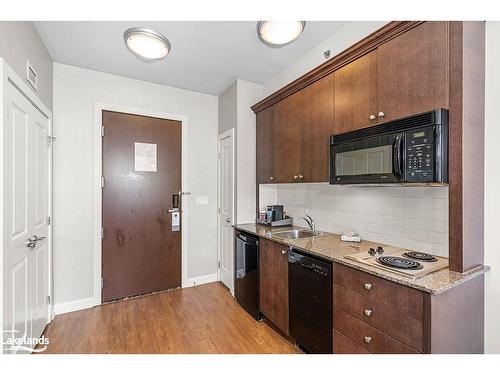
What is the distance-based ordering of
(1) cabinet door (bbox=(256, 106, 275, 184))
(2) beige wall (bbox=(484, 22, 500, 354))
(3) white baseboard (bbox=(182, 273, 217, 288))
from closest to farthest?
1. (2) beige wall (bbox=(484, 22, 500, 354))
2. (1) cabinet door (bbox=(256, 106, 275, 184))
3. (3) white baseboard (bbox=(182, 273, 217, 288))

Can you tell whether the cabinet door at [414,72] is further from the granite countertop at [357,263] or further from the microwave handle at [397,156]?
the granite countertop at [357,263]

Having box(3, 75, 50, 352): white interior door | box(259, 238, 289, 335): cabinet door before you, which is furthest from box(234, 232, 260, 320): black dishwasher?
box(3, 75, 50, 352): white interior door

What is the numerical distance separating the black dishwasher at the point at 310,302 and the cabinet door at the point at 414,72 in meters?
1.13

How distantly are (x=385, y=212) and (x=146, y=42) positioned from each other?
2.45 meters

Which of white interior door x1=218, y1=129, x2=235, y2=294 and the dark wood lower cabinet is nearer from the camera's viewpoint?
the dark wood lower cabinet

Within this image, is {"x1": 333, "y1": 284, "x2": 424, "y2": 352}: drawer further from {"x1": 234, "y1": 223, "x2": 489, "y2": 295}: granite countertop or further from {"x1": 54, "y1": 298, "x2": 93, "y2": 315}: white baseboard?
{"x1": 54, "y1": 298, "x2": 93, "y2": 315}: white baseboard

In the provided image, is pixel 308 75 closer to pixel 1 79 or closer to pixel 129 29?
pixel 129 29

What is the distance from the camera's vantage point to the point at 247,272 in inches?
103

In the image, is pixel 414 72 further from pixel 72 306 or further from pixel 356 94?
pixel 72 306

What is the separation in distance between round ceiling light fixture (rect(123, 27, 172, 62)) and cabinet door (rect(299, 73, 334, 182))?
4.36ft

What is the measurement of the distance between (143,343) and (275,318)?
1.17 m

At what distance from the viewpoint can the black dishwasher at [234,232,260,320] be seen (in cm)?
245
